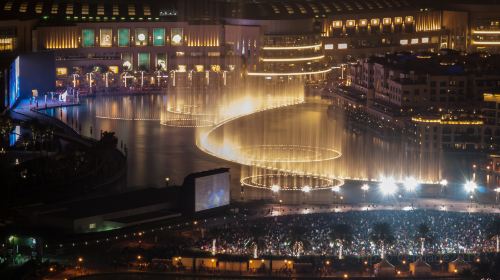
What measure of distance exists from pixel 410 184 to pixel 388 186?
428mm

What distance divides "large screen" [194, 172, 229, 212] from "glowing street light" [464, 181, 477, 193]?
4.19 m

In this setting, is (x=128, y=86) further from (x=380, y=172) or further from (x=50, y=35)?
(x=380, y=172)

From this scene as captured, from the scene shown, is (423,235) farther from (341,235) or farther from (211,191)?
(211,191)

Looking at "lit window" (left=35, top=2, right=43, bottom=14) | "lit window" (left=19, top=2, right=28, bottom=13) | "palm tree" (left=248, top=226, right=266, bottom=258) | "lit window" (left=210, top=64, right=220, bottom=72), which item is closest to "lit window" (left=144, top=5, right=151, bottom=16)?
"lit window" (left=210, top=64, right=220, bottom=72)

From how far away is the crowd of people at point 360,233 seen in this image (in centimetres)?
2148

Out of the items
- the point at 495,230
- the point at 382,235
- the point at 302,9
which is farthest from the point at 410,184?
the point at 302,9

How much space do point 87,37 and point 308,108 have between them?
676 centimetres

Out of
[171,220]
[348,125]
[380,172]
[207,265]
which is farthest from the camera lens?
[348,125]

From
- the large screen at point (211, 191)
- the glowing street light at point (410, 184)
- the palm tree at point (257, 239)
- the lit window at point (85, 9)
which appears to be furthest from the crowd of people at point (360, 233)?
the lit window at point (85, 9)

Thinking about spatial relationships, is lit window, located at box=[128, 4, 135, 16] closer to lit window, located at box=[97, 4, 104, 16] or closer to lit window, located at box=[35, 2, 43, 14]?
lit window, located at box=[97, 4, 104, 16]

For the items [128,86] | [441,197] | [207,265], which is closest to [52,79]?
[128,86]

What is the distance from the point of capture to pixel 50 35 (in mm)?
39094

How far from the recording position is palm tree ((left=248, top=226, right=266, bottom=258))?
21359 millimetres

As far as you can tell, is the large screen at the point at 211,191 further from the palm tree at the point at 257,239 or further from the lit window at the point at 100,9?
the lit window at the point at 100,9
